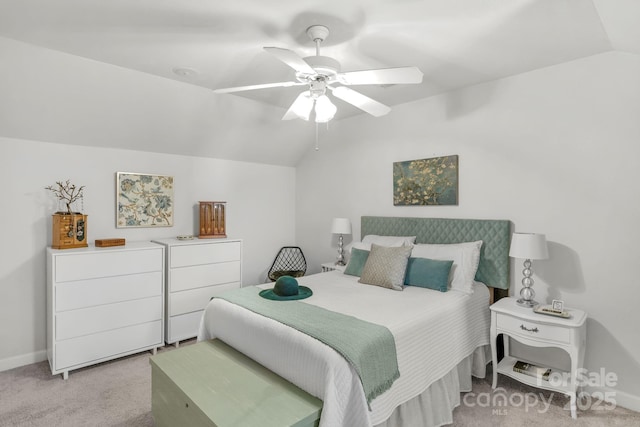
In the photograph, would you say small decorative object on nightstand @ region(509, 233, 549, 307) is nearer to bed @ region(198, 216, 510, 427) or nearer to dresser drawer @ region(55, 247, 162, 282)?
bed @ region(198, 216, 510, 427)

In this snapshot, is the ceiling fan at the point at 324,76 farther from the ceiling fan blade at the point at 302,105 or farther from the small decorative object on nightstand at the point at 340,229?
the small decorative object on nightstand at the point at 340,229

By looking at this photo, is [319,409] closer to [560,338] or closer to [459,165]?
[560,338]

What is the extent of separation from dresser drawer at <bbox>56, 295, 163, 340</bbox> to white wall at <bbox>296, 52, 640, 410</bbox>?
2.86 meters

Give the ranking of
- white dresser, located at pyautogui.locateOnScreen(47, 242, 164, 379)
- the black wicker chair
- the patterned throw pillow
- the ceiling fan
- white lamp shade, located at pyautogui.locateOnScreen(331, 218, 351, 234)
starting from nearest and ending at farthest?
the ceiling fan < white dresser, located at pyautogui.locateOnScreen(47, 242, 164, 379) < the patterned throw pillow < white lamp shade, located at pyautogui.locateOnScreen(331, 218, 351, 234) < the black wicker chair

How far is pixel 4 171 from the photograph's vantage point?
9.50 feet

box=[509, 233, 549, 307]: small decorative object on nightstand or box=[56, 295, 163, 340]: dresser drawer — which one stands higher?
box=[509, 233, 549, 307]: small decorative object on nightstand

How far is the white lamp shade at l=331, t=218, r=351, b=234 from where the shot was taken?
405 cm

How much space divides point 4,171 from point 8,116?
1.54 ft

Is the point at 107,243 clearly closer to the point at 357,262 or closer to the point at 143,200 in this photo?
the point at 143,200

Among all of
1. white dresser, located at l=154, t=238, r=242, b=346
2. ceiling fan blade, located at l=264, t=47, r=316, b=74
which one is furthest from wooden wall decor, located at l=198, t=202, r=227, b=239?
ceiling fan blade, located at l=264, t=47, r=316, b=74

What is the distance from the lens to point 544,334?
2.36 m

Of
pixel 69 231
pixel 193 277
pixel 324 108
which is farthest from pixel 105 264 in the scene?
pixel 324 108

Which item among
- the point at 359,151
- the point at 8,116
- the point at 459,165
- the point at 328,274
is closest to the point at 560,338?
the point at 459,165

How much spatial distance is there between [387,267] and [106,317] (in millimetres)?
Result: 2463
